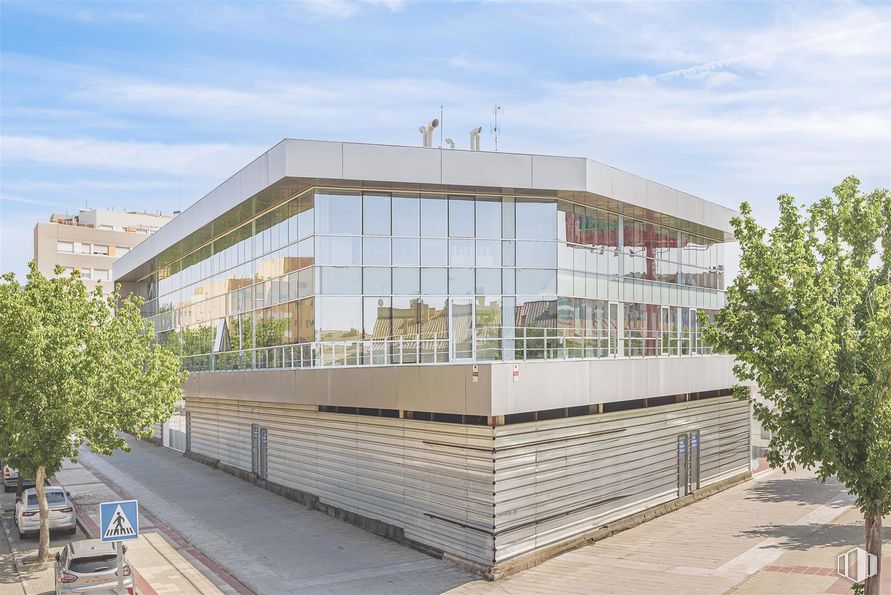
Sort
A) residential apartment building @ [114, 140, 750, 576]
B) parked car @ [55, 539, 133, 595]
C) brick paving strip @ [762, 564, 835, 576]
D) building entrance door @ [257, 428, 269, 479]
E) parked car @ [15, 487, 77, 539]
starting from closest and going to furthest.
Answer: parked car @ [55, 539, 133, 595], brick paving strip @ [762, 564, 835, 576], residential apartment building @ [114, 140, 750, 576], parked car @ [15, 487, 77, 539], building entrance door @ [257, 428, 269, 479]

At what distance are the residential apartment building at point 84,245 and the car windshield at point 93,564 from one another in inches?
3155

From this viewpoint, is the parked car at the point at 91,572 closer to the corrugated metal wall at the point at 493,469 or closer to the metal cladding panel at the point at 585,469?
the corrugated metal wall at the point at 493,469

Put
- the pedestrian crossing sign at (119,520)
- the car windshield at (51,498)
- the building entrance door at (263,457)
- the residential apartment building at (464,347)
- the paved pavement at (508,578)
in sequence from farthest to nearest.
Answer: the building entrance door at (263,457) < the car windshield at (51,498) < the residential apartment building at (464,347) < the paved pavement at (508,578) < the pedestrian crossing sign at (119,520)

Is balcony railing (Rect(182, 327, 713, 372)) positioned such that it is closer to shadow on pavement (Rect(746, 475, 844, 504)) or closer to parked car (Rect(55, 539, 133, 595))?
shadow on pavement (Rect(746, 475, 844, 504))

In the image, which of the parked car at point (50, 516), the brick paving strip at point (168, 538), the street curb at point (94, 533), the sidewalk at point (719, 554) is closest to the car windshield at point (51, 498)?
the parked car at point (50, 516)

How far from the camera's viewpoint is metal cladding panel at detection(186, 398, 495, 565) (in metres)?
17.8

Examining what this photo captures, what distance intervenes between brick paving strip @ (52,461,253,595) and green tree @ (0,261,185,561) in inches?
122

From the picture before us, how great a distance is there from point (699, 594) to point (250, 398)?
1740 centimetres

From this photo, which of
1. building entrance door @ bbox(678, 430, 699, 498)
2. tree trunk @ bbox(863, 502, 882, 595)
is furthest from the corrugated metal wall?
tree trunk @ bbox(863, 502, 882, 595)

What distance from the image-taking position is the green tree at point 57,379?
18828 mm

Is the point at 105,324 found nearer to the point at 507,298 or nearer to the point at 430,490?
the point at 430,490

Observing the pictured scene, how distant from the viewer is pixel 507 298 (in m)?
28.3

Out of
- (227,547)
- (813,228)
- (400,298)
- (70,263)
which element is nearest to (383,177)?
(400,298)

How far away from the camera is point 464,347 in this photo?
26688 millimetres
